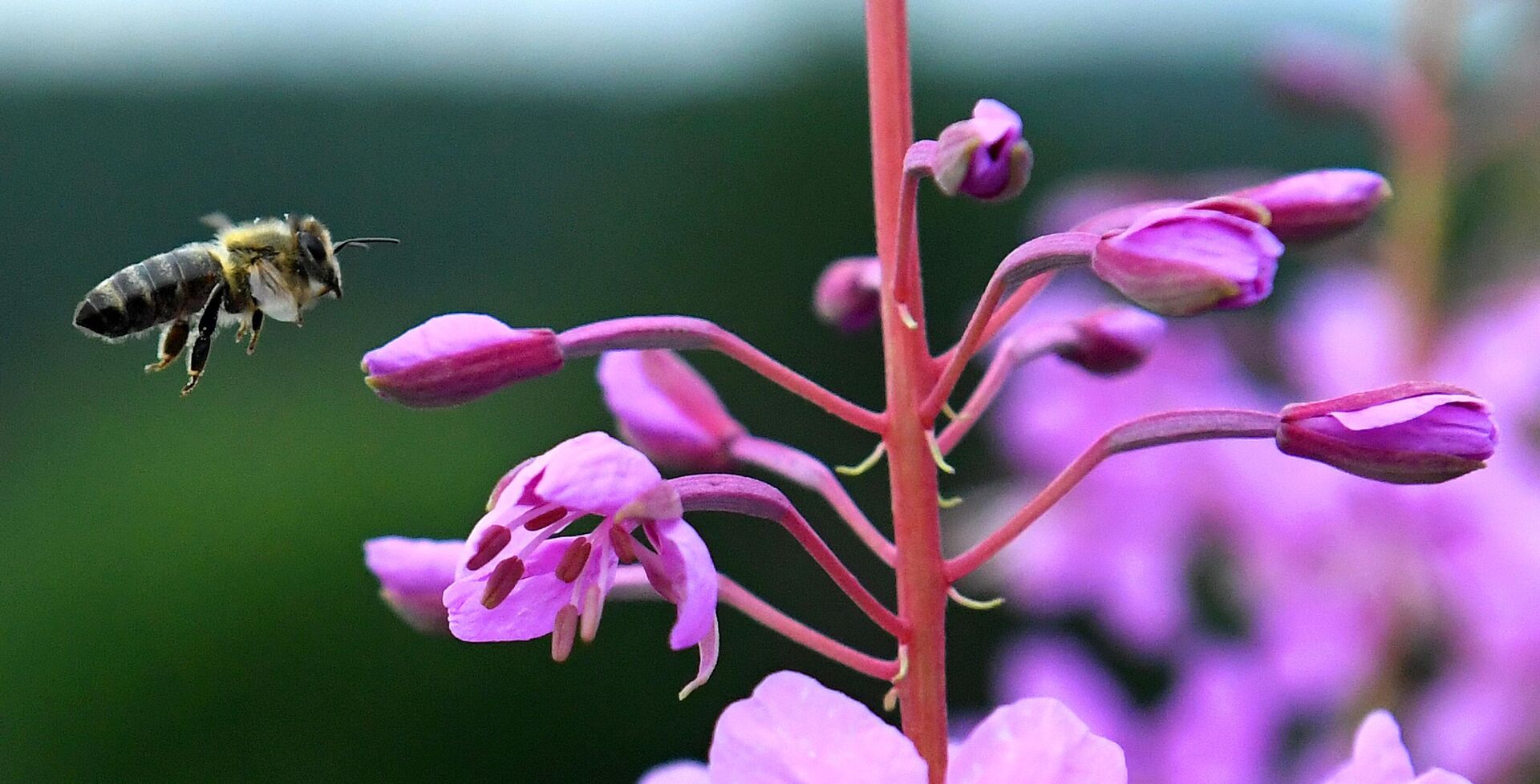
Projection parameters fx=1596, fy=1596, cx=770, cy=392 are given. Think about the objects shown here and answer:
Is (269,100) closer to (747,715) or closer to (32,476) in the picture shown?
(32,476)

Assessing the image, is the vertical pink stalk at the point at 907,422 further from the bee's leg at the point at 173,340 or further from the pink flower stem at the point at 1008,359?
the bee's leg at the point at 173,340

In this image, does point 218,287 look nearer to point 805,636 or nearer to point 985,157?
point 805,636

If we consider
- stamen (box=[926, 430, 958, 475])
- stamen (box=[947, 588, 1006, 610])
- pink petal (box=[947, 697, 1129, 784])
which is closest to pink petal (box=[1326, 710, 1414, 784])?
pink petal (box=[947, 697, 1129, 784])

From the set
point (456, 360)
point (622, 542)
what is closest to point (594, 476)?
point (622, 542)

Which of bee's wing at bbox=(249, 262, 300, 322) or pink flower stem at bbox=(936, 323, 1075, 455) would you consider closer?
pink flower stem at bbox=(936, 323, 1075, 455)

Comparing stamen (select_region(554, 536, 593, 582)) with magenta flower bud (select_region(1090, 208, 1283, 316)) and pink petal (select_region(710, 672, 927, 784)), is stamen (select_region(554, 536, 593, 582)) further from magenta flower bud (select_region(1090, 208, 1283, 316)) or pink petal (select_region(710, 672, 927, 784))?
magenta flower bud (select_region(1090, 208, 1283, 316))

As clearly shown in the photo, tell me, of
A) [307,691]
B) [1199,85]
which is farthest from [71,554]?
[1199,85]

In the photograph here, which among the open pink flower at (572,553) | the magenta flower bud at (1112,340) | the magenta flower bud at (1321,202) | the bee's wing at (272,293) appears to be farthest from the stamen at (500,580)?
the bee's wing at (272,293)
